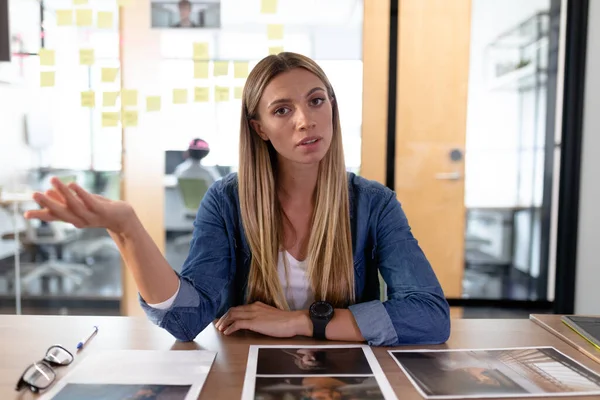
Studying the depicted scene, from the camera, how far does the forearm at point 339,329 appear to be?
107 cm

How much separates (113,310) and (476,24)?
276 cm

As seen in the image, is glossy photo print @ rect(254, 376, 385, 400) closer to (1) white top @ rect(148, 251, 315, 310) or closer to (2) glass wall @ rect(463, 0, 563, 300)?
(1) white top @ rect(148, 251, 315, 310)

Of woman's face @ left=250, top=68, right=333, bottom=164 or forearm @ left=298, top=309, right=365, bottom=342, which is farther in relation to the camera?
woman's face @ left=250, top=68, right=333, bottom=164

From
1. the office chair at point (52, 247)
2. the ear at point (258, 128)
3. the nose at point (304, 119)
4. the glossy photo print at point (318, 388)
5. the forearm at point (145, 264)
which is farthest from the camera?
the office chair at point (52, 247)

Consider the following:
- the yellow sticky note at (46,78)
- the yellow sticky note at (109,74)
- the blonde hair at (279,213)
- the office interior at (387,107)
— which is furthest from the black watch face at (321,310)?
the yellow sticky note at (46,78)

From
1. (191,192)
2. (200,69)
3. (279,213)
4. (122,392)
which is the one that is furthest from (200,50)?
(122,392)

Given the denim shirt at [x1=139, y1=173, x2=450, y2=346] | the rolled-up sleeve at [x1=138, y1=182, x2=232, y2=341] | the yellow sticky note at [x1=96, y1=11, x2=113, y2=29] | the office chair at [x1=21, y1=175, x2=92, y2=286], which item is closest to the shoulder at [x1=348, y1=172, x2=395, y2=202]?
the denim shirt at [x1=139, y1=173, x2=450, y2=346]

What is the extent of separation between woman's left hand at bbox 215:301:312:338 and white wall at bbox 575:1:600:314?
7.40 ft

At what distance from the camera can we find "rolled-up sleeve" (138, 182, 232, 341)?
1075mm

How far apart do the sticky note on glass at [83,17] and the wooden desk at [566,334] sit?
272cm

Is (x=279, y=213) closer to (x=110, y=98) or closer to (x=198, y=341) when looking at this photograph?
(x=198, y=341)

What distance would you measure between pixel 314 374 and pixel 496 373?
1.04 ft

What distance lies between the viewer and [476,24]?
2.80 meters

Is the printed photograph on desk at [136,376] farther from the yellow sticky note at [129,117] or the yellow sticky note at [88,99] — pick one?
the yellow sticky note at [88,99]
